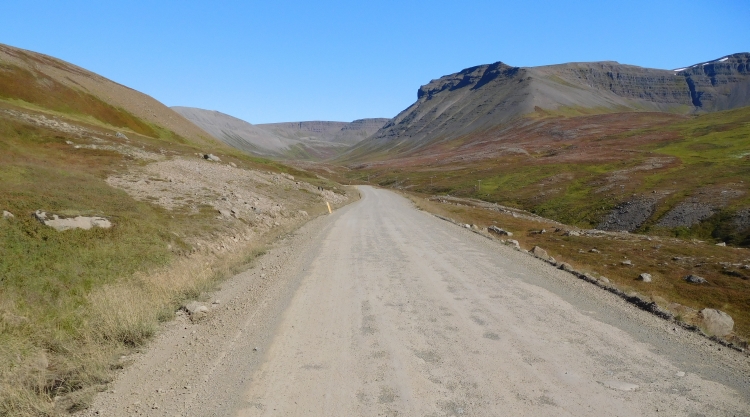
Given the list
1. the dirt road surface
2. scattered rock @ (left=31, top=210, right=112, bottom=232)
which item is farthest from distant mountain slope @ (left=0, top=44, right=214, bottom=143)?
the dirt road surface

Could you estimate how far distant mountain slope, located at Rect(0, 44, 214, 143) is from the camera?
54.5 m

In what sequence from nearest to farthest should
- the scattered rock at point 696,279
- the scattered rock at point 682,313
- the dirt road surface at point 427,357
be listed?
the dirt road surface at point 427,357
the scattered rock at point 682,313
the scattered rock at point 696,279

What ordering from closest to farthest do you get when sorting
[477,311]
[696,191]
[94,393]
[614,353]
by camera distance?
[94,393] < [614,353] < [477,311] < [696,191]

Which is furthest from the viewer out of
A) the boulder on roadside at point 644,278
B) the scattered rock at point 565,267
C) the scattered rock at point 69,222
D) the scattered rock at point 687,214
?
the scattered rock at point 687,214

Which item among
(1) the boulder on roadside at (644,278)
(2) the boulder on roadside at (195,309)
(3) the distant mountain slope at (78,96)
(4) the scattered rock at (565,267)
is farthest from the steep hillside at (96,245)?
(1) the boulder on roadside at (644,278)

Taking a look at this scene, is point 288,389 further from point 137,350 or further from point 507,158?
point 507,158

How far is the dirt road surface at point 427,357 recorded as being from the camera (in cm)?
564

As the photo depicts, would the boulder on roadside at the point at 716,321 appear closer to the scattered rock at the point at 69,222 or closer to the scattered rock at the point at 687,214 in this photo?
the scattered rock at the point at 69,222

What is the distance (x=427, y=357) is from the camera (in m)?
7.01

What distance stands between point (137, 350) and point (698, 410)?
859 centimetres

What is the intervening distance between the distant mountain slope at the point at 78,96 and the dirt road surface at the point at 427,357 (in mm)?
57977

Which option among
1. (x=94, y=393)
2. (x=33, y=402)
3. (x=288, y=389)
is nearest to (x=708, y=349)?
(x=288, y=389)

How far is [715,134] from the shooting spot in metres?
87.4

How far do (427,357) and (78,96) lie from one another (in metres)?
74.3
